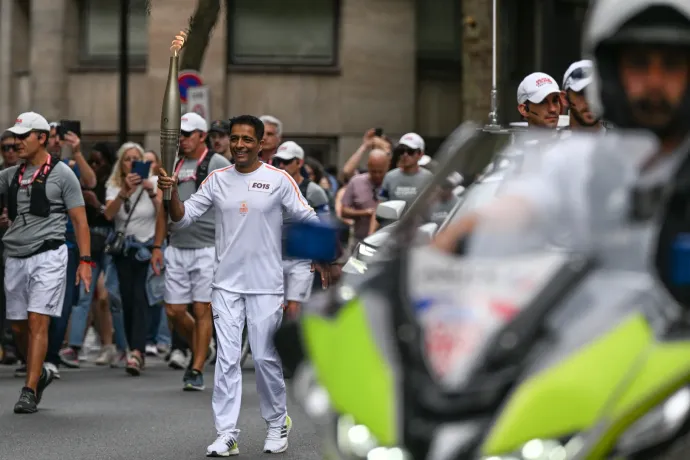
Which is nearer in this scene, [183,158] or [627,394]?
[627,394]

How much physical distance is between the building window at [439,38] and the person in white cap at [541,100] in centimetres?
2317

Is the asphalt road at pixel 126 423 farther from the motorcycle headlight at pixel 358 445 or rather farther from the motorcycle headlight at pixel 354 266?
the motorcycle headlight at pixel 358 445

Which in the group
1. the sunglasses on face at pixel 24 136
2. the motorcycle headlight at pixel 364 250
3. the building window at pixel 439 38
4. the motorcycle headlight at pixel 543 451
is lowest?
the motorcycle headlight at pixel 543 451

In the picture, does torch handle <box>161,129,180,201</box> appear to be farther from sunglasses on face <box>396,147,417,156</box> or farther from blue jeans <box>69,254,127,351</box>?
sunglasses on face <box>396,147,417,156</box>

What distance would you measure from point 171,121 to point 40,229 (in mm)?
2562

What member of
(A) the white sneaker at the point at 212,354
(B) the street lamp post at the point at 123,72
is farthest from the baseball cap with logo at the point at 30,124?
(B) the street lamp post at the point at 123,72

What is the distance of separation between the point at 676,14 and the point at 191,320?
10039 mm

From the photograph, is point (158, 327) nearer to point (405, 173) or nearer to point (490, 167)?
point (405, 173)

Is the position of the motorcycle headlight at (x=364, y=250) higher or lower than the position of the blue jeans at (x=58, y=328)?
higher

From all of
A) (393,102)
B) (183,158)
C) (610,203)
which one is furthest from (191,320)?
(393,102)

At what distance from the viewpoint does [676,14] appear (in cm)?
417

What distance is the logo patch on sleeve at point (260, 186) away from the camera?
10.1 meters

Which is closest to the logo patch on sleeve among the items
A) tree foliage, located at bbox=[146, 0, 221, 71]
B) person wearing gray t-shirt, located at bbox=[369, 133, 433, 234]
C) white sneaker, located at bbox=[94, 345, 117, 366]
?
person wearing gray t-shirt, located at bbox=[369, 133, 433, 234]

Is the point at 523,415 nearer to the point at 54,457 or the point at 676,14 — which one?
the point at 676,14
